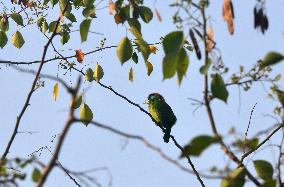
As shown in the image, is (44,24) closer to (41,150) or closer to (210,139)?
(41,150)

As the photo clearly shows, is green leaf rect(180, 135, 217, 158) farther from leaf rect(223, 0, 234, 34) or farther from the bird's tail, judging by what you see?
the bird's tail

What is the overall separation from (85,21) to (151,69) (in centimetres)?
198

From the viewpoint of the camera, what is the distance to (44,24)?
5.21m

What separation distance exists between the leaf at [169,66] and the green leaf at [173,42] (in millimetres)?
54

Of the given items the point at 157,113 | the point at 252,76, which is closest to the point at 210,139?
the point at 252,76

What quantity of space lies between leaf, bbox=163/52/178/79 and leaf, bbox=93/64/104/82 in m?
2.57

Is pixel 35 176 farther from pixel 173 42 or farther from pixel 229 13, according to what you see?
pixel 229 13

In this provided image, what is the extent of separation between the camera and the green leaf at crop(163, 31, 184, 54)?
8.02 ft

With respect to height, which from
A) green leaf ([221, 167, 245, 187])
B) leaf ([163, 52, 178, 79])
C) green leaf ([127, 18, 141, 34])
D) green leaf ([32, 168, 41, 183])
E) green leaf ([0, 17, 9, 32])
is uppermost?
green leaf ([0, 17, 9, 32])

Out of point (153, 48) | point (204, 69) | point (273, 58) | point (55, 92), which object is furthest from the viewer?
point (153, 48)

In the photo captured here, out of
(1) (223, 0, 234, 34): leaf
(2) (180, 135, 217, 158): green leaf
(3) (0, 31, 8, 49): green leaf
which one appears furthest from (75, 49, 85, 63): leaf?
(2) (180, 135, 217, 158): green leaf

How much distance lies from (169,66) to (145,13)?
1.10 m

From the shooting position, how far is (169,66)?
2359 millimetres

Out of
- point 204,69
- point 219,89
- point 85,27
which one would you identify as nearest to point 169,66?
point 204,69
